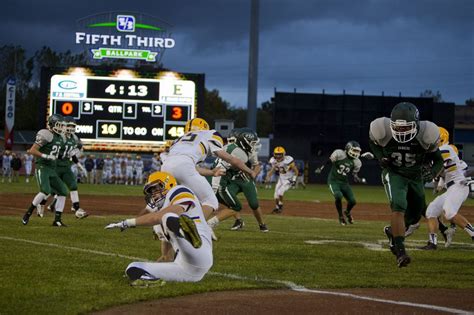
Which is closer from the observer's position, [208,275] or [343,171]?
[208,275]

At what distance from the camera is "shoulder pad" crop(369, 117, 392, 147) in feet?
35.6

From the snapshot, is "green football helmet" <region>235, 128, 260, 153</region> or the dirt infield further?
"green football helmet" <region>235, 128, 260, 153</region>

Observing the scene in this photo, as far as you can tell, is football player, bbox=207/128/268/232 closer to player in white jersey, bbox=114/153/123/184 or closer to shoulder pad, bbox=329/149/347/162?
shoulder pad, bbox=329/149/347/162

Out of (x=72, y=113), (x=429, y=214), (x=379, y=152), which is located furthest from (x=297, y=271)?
(x=72, y=113)

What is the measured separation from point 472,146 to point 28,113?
44.4 m

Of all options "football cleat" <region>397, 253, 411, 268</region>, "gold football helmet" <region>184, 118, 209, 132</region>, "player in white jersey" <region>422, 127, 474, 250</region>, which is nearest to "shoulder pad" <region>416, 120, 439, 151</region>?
"football cleat" <region>397, 253, 411, 268</region>

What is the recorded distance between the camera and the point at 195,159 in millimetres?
11992

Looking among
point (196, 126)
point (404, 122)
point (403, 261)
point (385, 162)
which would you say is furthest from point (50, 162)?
point (403, 261)

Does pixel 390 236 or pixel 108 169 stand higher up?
pixel 390 236

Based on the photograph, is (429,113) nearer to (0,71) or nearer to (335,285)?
(0,71)

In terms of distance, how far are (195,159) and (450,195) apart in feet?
16.5

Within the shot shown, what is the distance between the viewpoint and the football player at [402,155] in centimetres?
1052

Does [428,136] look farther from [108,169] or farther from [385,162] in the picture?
[108,169]

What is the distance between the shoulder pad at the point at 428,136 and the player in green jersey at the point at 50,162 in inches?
349
